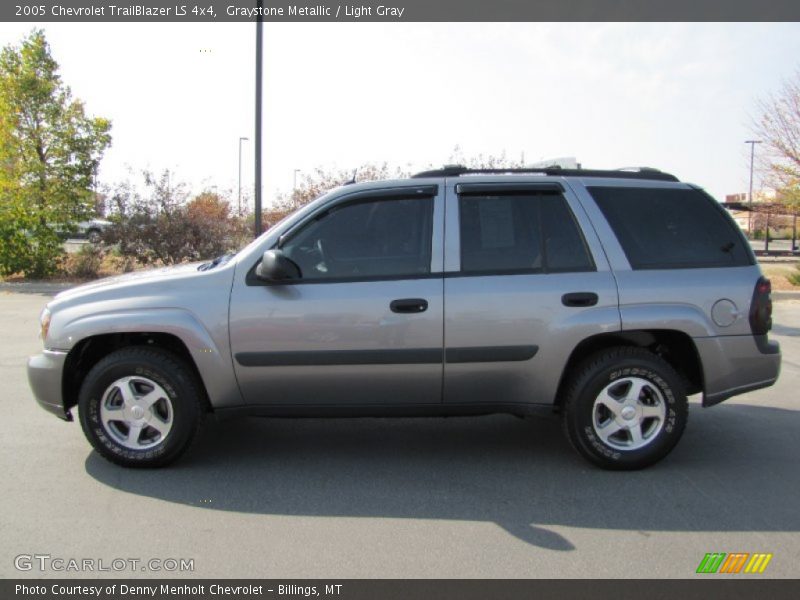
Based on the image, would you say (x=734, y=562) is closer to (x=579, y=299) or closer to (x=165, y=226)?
(x=579, y=299)

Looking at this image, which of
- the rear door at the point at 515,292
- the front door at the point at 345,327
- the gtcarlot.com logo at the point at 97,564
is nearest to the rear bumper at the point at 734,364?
the rear door at the point at 515,292

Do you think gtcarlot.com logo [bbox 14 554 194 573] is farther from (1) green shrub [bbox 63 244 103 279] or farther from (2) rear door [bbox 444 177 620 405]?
(1) green shrub [bbox 63 244 103 279]

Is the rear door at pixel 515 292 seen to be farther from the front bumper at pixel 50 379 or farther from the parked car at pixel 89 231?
the parked car at pixel 89 231

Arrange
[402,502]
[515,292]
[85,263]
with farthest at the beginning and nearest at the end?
[85,263]
[515,292]
[402,502]

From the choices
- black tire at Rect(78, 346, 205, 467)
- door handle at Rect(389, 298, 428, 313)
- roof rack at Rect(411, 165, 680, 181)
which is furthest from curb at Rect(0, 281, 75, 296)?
door handle at Rect(389, 298, 428, 313)

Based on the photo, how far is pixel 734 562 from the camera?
3.45 meters

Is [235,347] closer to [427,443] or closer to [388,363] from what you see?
[388,363]

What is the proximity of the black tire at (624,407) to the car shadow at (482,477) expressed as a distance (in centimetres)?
15

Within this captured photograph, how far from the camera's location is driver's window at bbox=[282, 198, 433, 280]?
4.56m

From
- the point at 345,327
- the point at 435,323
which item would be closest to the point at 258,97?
the point at 345,327

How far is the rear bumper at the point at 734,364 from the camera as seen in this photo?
458cm

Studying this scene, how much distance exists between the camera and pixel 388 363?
4465mm

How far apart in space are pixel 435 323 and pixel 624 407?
1.33 m

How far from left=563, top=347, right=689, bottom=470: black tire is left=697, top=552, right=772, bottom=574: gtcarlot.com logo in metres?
1.10
